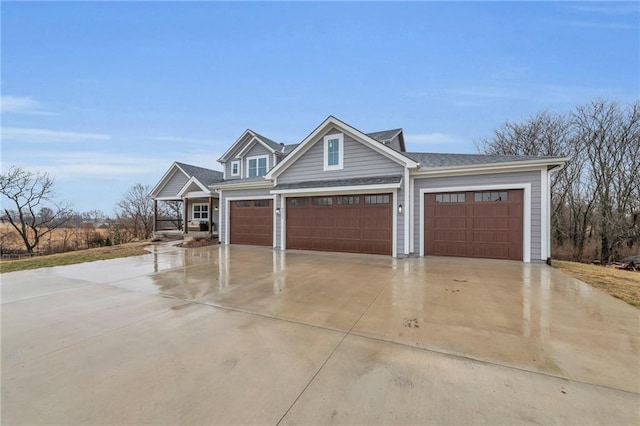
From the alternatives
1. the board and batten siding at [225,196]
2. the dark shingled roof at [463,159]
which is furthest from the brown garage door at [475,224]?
the board and batten siding at [225,196]

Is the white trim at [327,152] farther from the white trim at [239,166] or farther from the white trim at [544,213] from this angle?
the white trim at [239,166]

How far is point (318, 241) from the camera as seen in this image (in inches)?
445

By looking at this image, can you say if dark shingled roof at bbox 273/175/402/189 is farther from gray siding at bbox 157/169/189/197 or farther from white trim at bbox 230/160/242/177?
gray siding at bbox 157/169/189/197

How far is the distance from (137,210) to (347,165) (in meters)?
A: 24.6

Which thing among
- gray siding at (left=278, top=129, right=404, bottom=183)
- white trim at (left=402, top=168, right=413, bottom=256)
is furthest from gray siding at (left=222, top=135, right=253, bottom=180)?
white trim at (left=402, top=168, right=413, bottom=256)

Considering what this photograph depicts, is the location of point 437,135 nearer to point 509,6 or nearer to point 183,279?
point 509,6

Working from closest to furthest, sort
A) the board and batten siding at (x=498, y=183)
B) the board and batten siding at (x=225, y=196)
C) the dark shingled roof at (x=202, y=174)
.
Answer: the board and batten siding at (x=498, y=183)
the board and batten siding at (x=225, y=196)
the dark shingled roof at (x=202, y=174)

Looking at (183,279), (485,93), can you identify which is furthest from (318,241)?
(485,93)

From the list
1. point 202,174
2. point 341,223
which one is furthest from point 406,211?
point 202,174

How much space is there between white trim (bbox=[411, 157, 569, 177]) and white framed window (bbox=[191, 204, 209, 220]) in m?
15.1

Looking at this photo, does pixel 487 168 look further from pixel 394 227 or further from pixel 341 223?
pixel 341 223

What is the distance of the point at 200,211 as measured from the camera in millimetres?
19453

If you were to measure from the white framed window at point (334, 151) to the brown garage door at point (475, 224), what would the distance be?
A: 3782 millimetres

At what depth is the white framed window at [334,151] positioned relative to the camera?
1096cm
